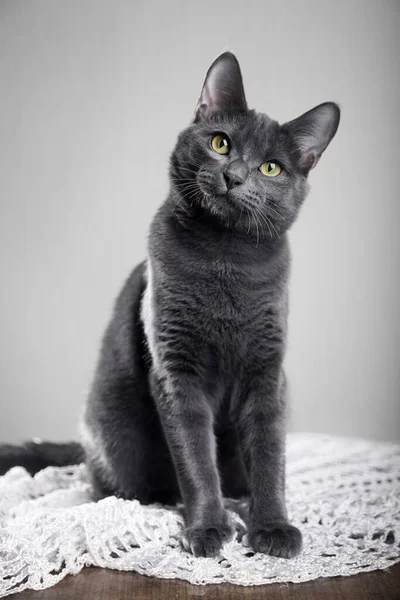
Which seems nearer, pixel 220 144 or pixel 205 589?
pixel 205 589

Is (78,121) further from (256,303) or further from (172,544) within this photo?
(172,544)

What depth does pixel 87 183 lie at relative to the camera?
2.05 meters

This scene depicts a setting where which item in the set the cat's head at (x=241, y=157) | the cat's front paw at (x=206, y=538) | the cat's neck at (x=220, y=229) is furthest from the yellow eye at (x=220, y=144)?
the cat's front paw at (x=206, y=538)

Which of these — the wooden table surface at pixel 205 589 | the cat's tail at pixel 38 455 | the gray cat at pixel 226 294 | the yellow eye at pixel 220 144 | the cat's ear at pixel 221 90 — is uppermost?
the cat's ear at pixel 221 90

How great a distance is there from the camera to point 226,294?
1.26 meters

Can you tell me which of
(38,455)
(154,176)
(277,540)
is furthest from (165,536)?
(154,176)

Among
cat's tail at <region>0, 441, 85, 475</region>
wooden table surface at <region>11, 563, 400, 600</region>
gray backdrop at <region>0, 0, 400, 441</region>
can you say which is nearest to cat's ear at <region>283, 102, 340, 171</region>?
gray backdrop at <region>0, 0, 400, 441</region>

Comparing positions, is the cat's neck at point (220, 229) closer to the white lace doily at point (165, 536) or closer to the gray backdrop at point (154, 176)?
the white lace doily at point (165, 536)

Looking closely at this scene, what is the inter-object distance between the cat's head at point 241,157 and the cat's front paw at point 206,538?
517 millimetres

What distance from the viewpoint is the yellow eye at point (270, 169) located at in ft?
4.09

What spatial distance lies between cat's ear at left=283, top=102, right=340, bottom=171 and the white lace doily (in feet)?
2.20

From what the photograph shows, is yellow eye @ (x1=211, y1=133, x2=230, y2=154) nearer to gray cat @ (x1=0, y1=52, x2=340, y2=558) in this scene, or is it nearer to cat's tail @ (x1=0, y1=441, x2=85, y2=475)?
gray cat @ (x1=0, y1=52, x2=340, y2=558)

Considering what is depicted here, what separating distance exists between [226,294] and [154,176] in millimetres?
876

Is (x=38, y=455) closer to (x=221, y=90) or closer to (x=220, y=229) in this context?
(x=220, y=229)
